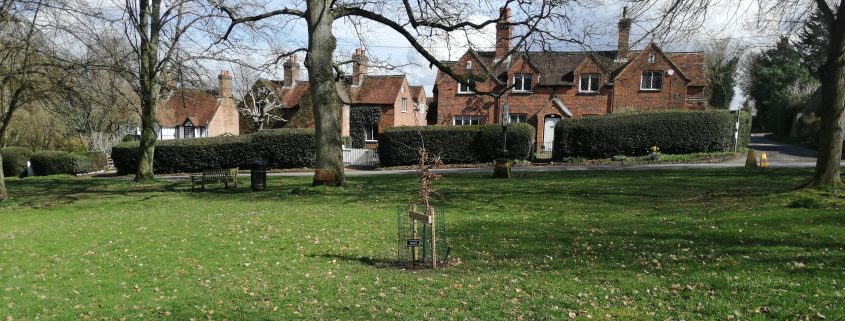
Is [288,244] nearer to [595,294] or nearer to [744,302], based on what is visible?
[595,294]

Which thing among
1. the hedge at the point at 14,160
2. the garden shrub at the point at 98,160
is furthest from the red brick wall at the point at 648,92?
the hedge at the point at 14,160

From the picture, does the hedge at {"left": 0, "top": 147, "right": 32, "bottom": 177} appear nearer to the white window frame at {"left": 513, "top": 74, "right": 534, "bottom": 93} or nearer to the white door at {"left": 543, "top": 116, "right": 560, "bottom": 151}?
the white window frame at {"left": 513, "top": 74, "right": 534, "bottom": 93}

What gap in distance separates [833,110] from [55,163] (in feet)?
140

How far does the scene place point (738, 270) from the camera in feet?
22.9

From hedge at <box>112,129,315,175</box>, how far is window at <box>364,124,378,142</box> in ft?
31.7

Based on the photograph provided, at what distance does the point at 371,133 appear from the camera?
44344mm

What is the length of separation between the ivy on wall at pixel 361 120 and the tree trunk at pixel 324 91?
83.6 feet

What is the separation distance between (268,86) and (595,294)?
141ft

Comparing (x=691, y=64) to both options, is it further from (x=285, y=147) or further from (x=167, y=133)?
(x=167, y=133)

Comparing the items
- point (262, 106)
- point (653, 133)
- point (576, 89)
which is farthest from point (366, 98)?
point (653, 133)

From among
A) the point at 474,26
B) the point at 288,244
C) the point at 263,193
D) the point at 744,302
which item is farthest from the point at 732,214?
the point at 263,193

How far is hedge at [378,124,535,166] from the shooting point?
31.3 metres

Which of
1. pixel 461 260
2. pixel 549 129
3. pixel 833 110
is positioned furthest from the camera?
pixel 549 129

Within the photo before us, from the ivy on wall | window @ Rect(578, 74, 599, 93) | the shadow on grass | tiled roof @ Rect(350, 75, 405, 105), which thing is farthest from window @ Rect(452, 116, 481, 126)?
the shadow on grass
